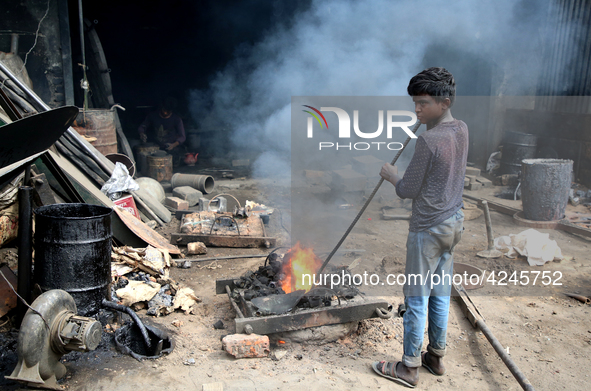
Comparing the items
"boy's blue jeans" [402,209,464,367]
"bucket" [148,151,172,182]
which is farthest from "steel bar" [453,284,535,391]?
"bucket" [148,151,172,182]

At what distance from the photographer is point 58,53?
871cm

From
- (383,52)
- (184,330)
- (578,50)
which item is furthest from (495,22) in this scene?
(184,330)

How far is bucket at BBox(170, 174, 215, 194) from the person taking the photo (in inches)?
362

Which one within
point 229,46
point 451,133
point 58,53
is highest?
point 229,46

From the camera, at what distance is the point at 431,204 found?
2.96 m

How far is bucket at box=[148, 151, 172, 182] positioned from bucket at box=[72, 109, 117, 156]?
3.91 feet

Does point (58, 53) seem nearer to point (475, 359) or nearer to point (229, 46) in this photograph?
point (229, 46)

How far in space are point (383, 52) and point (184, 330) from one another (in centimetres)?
898

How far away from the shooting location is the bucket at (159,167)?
391 inches

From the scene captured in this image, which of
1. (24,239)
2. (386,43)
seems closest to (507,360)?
(24,239)

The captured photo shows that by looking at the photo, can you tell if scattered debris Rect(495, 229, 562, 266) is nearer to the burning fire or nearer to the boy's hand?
the burning fire

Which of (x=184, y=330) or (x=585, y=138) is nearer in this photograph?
(x=184, y=330)

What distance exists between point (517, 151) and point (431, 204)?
9006 millimetres

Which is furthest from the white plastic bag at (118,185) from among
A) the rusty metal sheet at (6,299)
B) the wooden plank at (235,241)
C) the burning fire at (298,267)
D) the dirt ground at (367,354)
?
the burning fire at (298,267)
